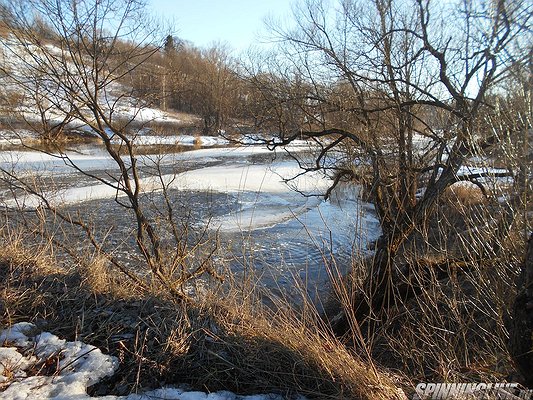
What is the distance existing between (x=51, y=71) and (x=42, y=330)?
296 cm

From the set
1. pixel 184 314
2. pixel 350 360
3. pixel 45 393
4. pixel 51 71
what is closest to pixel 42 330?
pixel 45 393

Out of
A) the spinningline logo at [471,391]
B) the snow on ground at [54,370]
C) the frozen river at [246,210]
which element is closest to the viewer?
the snow on ground at [54,370]

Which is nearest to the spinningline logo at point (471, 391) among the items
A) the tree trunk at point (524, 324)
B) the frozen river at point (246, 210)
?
the tree trunk at point (524, 324)

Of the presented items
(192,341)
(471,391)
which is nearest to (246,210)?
(192,341)

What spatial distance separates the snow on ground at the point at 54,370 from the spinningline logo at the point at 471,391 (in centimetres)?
72

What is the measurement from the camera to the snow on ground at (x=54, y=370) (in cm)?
189

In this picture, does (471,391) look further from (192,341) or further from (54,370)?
(54,370)

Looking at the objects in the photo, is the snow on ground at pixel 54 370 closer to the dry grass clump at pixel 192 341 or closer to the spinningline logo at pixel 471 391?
the dry grass clump at pixel 192 341

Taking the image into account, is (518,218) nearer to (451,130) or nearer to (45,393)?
(45,393)

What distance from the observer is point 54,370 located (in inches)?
82.0

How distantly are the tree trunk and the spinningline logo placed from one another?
10 centimetres

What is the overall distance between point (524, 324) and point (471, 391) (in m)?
0.50

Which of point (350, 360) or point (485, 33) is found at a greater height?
point (485, 33)

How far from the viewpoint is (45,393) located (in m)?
1.88
